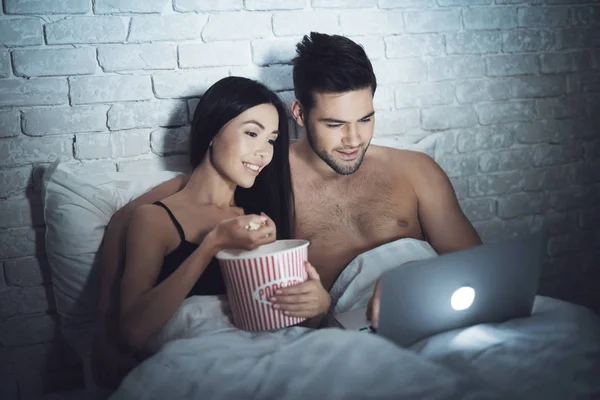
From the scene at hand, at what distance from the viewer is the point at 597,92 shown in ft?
6.65

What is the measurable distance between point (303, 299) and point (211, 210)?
41cm

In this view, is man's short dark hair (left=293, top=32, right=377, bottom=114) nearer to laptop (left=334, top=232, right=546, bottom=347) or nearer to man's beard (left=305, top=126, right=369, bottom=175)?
man's beard (left=305, top=126, right=369, bottom=175)

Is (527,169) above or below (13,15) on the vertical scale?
below

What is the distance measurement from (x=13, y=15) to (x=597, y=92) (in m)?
2.15

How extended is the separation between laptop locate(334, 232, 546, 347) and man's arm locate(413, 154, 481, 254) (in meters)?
0.46

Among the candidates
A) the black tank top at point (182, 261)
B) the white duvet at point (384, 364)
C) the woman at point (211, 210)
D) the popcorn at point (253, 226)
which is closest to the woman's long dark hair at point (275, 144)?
the woman at point (211, 210)

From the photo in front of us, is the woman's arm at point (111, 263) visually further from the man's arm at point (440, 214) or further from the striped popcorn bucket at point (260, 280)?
the man's arm at point (440, 214)

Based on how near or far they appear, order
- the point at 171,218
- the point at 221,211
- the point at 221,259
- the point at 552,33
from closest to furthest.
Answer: the point at 221,259
the point at 171,218
the point at 221,211
the point at 552,33

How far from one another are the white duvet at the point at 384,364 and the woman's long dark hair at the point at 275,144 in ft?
1.47

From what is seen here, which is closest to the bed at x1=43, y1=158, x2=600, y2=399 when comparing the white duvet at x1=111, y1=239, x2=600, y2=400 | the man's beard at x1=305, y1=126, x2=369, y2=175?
the white duvet at x1=111, y1=239, x2=600, y2=400

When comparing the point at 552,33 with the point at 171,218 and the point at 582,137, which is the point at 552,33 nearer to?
the point at 582,137

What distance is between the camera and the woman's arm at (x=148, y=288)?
3.58ft

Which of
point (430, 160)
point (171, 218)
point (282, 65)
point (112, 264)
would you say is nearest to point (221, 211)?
point (171, 218)

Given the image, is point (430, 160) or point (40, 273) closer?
point (40, 273)
